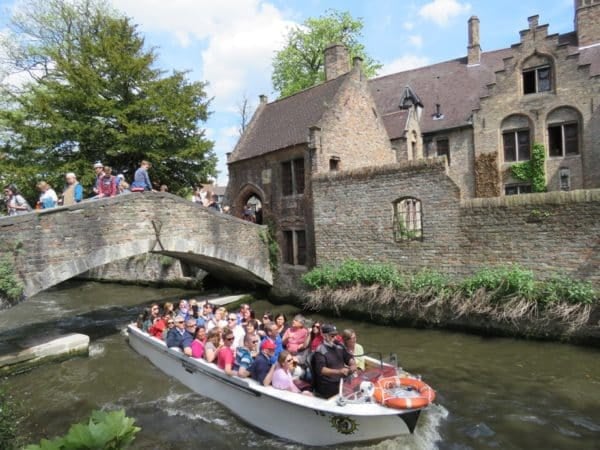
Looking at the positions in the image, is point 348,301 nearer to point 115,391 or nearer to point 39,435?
point 115,391

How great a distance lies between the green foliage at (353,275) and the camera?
1196 centimetres

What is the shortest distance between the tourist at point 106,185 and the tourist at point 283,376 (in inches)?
299

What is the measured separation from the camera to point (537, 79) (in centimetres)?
1727

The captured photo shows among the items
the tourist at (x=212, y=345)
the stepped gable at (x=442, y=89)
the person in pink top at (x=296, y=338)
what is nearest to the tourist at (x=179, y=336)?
the tourist at (x=212, y=345)

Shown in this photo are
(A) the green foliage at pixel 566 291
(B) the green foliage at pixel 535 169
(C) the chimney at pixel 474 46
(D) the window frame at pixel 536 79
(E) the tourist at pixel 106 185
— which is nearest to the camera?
(A) the green foliage at pixel 566 291

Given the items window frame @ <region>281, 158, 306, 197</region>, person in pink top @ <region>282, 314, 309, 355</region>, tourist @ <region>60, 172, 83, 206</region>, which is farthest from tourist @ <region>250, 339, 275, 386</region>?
window frame @ <region>281, 158, 306, 197</region>

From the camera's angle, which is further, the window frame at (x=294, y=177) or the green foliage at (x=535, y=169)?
the green foliage at (x=535, y=169)

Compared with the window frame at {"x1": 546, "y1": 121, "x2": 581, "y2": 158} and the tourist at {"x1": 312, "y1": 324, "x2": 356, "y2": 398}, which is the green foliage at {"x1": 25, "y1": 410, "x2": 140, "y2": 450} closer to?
the tourist at {"x1": 312, "y1": 324, "x2": 356, "y2": 398}

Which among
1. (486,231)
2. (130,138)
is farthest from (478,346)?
(130,138)

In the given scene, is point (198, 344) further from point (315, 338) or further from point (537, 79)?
point (537, 79)

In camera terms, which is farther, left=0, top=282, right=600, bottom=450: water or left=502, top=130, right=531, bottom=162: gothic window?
left=502, top=130, right=531, bottom=162: gothic window

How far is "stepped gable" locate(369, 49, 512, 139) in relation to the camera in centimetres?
2061

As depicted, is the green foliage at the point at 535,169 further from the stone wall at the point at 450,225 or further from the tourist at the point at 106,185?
the tourist at the point at 106,185

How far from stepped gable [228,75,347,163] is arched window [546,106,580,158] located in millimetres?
8537
